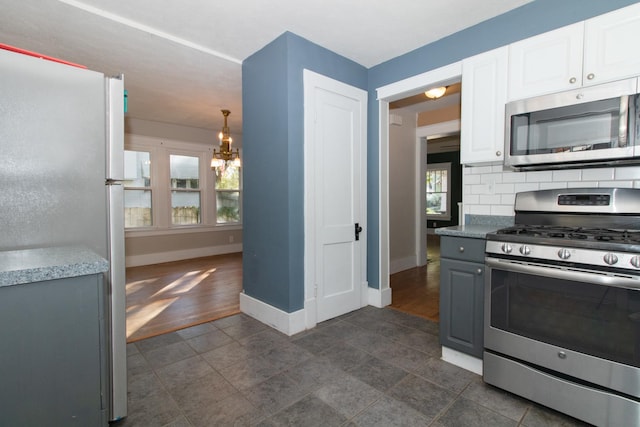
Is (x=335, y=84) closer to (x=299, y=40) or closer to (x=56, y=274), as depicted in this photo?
(x=299, y=40)

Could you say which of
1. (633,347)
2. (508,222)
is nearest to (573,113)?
(508,222)

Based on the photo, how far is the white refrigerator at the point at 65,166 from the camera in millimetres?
1329

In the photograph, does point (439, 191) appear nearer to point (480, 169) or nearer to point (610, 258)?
point (480, 169)

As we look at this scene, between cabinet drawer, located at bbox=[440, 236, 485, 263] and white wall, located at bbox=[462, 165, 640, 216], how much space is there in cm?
69

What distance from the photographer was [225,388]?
1958mm

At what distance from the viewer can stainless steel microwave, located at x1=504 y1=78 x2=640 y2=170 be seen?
1732mm

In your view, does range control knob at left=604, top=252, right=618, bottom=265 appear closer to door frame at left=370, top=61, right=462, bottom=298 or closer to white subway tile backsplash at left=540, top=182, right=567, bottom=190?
white subway tile backsplash at left=540, top=182, right=567, bottom=190

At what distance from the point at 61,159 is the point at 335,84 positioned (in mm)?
2297

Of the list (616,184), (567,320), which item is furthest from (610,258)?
(616,184)

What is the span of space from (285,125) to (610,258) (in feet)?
7.53

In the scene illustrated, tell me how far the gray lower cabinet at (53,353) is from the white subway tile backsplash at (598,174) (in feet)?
9.42

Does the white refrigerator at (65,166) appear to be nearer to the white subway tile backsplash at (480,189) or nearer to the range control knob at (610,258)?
the range control knob at (610,258)

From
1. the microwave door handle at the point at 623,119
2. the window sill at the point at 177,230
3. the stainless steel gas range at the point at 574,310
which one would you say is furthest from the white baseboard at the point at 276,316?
the window sill at the point at 177,230

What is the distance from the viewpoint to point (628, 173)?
77.6 inches
